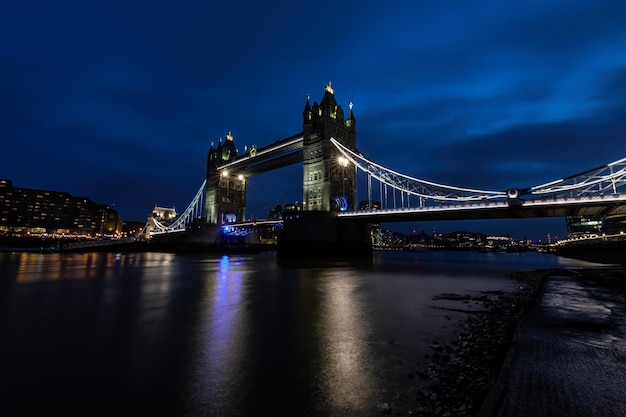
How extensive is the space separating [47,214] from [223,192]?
107 meters

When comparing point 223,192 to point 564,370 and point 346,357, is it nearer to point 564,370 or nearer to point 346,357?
point 346,357

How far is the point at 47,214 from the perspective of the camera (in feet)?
486

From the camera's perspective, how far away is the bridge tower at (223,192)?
9638cm

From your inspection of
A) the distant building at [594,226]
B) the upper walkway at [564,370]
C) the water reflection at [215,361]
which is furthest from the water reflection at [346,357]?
the distant building at [594,226]

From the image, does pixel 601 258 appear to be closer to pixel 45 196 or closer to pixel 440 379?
pixel 440 379

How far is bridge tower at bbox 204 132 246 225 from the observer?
96375 mm

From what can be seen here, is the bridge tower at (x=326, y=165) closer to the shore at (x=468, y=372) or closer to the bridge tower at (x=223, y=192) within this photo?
the bridge tower at (x=223, y=192)

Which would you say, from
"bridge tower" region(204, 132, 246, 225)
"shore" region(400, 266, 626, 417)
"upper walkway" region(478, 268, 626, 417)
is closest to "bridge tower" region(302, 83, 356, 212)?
"bridge tower" region(204, 132, 246, 225)

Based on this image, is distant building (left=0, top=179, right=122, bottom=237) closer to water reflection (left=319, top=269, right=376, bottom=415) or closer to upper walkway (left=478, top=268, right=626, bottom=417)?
water reflection (left=319, top=269, right=376, bottom=415)

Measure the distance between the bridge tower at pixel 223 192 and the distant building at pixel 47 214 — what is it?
92.0 metres

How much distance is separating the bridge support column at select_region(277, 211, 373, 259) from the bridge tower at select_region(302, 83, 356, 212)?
6.61 m

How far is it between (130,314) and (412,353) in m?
9.10

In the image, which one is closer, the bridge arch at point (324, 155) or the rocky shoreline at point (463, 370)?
the rocky shoreline at point (463, 370)

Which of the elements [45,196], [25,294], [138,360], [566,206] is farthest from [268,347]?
[45,196]
